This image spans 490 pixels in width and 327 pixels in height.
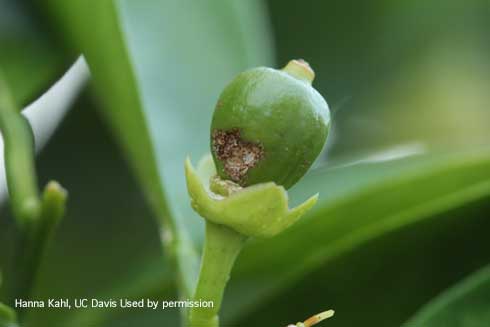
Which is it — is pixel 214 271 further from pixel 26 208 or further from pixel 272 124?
pixel 26 208

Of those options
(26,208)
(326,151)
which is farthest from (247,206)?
(326,151)

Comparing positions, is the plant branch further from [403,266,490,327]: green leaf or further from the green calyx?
[403,266,490,327]: green leaf

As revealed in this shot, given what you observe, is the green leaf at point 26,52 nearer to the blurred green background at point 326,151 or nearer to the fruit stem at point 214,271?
the blurred green background at point 326,151

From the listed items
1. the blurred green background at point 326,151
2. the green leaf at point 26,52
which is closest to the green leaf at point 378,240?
the blurred green background at point 326,151

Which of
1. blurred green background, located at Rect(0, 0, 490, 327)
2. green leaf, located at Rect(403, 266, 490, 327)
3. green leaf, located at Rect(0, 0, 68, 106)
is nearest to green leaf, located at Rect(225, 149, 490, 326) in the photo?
blurred green background, located at Rect(0, 0, 490, 327)

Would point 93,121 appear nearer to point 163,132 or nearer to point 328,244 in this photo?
point 163,132

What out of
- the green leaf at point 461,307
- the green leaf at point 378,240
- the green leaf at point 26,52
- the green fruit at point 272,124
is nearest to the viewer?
the green fruit at point 272,124
